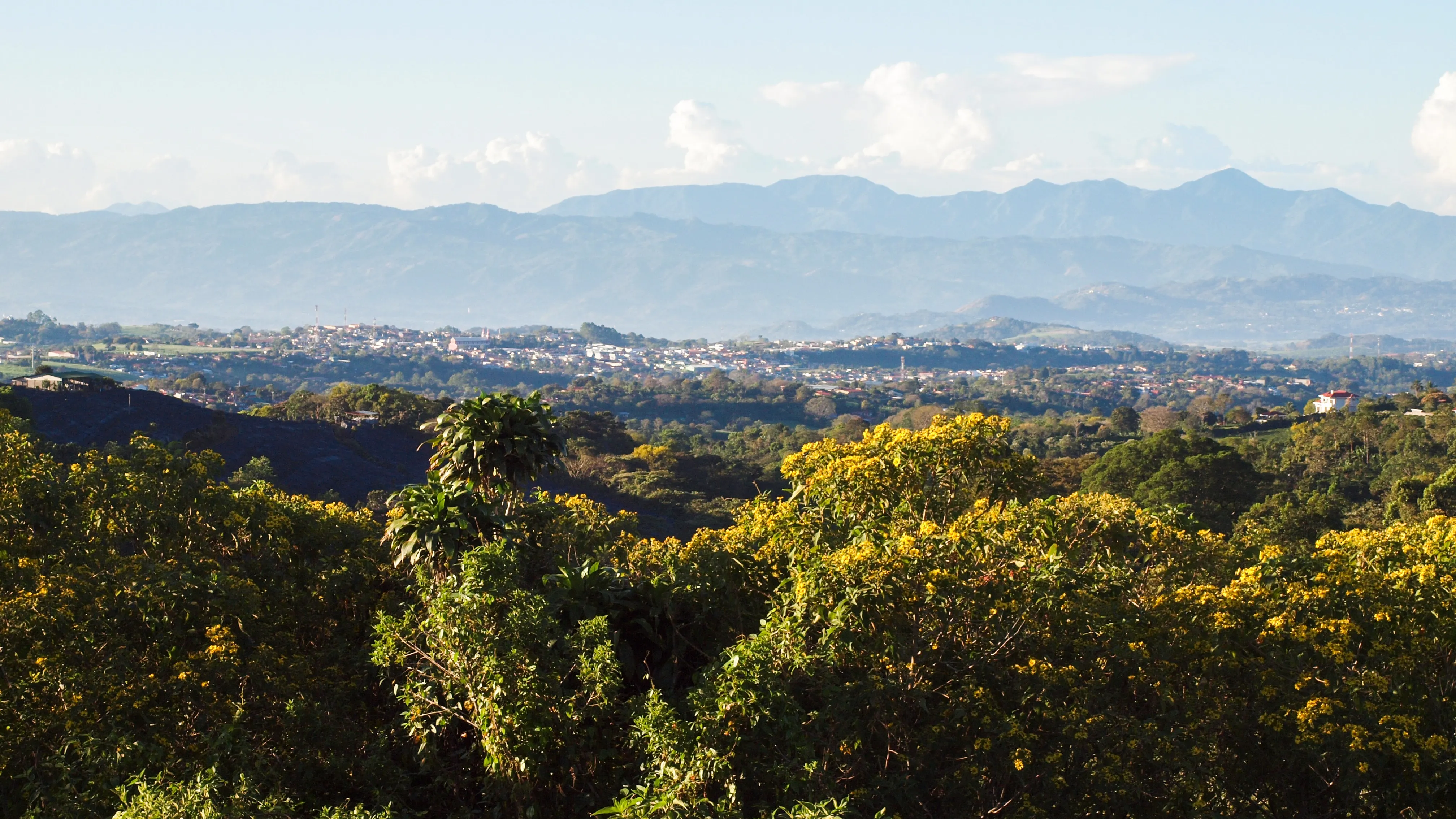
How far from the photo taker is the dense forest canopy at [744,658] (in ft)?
29.1

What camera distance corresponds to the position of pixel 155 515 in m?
13.0

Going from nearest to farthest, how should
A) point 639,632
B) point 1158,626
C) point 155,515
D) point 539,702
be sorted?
point 539,702 → point 1158,626 → point 639,632 → point 155,515

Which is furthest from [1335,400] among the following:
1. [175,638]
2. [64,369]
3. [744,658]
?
[64,369]

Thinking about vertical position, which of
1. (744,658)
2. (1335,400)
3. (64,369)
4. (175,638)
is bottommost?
(1335,400)

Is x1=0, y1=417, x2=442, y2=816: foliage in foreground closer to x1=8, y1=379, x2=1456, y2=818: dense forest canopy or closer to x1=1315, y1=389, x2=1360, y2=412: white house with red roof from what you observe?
x1=8, y1=379, x2=1456, y2=818: dense forest canopy

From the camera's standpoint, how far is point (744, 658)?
28.9 ft

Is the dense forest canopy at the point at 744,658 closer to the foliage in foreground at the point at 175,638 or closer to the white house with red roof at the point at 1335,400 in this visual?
the foliage in foreground at the point at 175,638

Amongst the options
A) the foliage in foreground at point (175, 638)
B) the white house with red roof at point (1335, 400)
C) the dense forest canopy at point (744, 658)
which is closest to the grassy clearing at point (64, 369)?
the foliage in foreground at point (175, 638)

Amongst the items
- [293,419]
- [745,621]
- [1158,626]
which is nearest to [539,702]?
[745,621]

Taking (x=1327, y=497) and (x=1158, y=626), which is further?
(x=1327, y=497)

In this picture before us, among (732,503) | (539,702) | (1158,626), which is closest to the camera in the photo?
(539,702)

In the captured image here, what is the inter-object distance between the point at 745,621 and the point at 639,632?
117 cm

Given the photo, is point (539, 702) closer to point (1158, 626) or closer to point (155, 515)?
point (1158, 626)

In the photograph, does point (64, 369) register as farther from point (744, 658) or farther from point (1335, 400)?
point (1335, 400)
